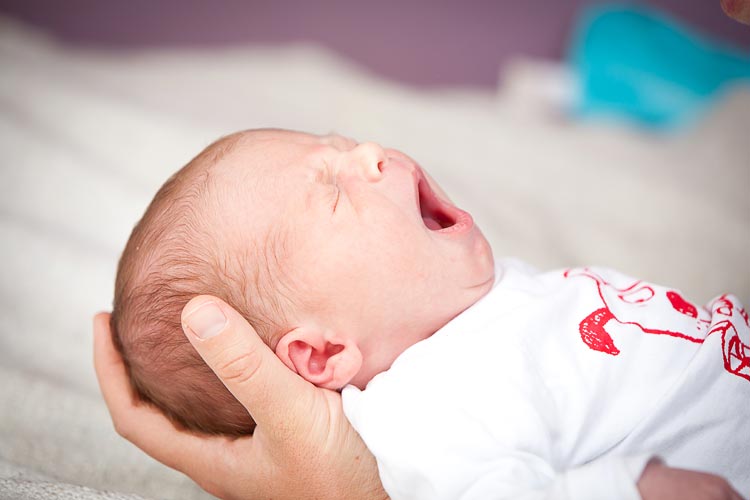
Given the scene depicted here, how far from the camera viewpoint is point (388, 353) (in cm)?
101

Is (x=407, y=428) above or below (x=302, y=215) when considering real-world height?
below

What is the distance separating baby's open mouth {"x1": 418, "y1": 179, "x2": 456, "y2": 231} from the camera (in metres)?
1.11

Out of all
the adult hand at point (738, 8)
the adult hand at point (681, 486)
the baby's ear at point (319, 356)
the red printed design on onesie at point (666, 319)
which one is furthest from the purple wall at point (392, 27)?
the adult hand at point (681, 486)

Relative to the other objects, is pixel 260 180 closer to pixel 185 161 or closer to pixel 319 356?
pixel 319 356

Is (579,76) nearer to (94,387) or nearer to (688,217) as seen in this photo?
(688,217)

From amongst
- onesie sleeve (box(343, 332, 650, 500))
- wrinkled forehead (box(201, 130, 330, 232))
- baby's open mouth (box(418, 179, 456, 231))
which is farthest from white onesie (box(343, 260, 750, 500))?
wrinkled forehead (box(201, 130, 330, 232))

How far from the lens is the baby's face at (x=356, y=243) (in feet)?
3.19

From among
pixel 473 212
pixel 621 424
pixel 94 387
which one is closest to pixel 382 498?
pixel 621 424

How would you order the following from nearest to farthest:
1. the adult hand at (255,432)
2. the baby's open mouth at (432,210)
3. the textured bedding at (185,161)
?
the adult hand at (255,432) < the baby's open mouth at (432,210) < the textured bedding at (185,161)

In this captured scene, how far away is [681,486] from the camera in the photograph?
80 cm

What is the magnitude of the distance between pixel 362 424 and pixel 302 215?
0.90 feet

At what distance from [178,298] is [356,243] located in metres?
0.24

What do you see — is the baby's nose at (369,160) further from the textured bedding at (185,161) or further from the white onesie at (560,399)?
the textured bedding at (185,161)

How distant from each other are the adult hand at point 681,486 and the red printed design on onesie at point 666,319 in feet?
0.65
